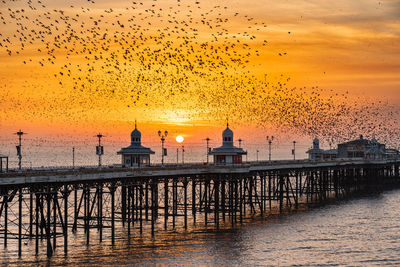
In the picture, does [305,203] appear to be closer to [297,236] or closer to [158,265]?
[297,236]

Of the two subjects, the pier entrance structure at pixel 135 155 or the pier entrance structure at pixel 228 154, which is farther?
the pier entrance structure at pixel 228 154

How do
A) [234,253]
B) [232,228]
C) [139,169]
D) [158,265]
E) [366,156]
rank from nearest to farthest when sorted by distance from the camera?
[158,265], [234,253], [139,169], [232,228], [366,156]

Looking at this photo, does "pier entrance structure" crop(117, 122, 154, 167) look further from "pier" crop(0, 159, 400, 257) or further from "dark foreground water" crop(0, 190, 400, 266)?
"dark foreground water" crop(0, 190, 400, 266)

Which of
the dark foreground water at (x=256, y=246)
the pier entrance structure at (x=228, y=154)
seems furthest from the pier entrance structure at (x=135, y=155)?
the dark foreground water at (x=256, y=246)

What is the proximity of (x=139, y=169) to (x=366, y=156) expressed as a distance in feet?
356

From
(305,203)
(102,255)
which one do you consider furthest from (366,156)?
(102,255)

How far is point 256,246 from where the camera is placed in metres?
62.2

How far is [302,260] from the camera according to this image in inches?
2174

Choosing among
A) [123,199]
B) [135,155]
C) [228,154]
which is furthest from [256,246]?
[228,154]

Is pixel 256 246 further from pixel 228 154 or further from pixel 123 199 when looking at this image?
pixel 228 154

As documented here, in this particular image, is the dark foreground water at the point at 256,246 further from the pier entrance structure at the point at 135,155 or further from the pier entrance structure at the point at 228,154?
the pier entrance structure at the point at 135,155

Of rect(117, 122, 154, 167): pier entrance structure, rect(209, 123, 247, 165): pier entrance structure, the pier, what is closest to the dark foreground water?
the pier

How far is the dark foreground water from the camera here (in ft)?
179

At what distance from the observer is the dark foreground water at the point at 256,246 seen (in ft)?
179
